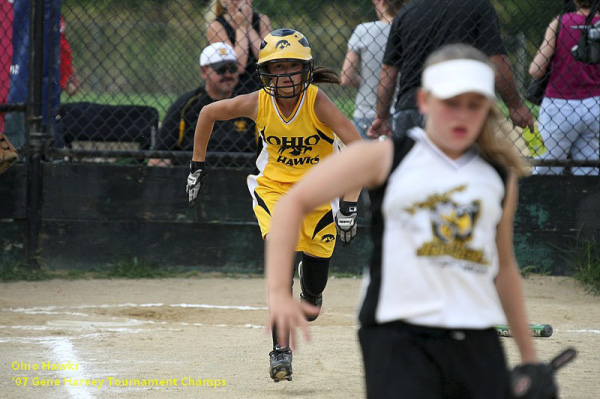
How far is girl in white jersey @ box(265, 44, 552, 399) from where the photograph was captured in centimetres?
258

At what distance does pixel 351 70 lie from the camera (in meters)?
7.77

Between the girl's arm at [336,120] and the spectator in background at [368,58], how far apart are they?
102 inches

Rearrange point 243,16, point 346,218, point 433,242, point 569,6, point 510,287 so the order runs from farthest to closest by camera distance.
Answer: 1. point 243,16
2. point 569,6
3. point 346,218
4. point 510,287
5. point 433,242

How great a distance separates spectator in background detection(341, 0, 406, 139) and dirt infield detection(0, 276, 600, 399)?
1.48m

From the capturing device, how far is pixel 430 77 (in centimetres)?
262

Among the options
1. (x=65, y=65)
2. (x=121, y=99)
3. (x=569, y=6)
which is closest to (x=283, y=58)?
(x=569, y=6)

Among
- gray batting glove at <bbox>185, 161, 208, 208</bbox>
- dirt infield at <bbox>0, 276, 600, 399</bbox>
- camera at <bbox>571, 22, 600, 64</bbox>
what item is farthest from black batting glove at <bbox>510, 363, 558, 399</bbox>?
camera at <bbox>571, 22, 600, 64</bbox>

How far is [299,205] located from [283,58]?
2513 millimetres

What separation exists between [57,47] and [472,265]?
238 inches

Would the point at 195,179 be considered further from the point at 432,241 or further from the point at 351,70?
the point at 432,241

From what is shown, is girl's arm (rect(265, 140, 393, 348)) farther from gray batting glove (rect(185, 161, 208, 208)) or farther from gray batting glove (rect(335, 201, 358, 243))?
gray batting glove (rect(185, 161, 208, 208))

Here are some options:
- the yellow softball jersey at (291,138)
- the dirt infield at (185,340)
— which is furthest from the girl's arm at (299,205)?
the yellow softball jersey at (291,138)

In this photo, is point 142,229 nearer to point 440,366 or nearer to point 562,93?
point 562,93

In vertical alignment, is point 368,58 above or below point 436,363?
above
